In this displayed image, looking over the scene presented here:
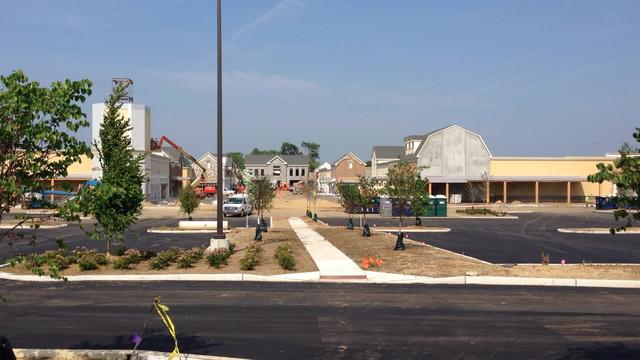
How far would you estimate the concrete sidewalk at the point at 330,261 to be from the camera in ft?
55.7

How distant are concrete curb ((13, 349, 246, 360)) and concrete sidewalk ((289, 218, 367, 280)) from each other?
8645mm

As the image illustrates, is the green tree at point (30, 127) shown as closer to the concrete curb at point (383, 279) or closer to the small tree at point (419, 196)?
the concrete curb at point (383, 279)

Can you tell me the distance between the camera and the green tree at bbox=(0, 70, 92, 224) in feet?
20.5

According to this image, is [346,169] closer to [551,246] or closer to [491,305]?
[551,246]

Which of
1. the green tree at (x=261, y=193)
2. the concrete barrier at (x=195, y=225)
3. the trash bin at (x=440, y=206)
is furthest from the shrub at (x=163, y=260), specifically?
the trash bin at (x=440, y=206)

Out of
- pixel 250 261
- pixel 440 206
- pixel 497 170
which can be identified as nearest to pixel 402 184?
pixel 250 261

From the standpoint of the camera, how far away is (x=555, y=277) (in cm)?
1661

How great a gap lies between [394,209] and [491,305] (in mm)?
36637

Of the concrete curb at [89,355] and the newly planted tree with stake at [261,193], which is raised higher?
the newly planted tree with stake at [261,193]

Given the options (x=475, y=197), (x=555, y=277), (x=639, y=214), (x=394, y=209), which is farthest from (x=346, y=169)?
(x=639, y=214)

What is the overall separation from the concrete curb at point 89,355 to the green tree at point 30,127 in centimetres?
271

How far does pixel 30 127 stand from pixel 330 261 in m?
14.3

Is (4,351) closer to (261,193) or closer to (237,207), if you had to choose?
(261,193)

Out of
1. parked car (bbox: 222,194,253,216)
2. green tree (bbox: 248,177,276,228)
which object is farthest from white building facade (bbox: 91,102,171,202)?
green tree (bbox: 248,177,276,228)
